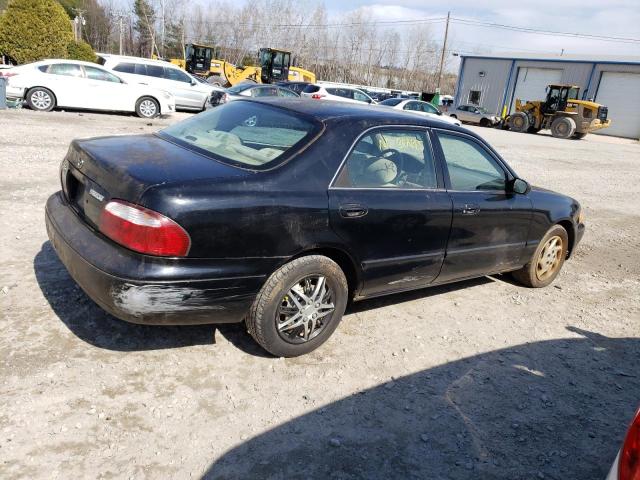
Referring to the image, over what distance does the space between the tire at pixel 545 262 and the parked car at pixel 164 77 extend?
581 inches

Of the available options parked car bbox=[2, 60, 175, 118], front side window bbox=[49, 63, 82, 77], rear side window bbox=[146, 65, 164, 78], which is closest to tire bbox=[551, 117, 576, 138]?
rear side window bbox=[146, 65, 164, 78]

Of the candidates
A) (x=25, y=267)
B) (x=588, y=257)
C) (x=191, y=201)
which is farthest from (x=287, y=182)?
(x=588, y=257)

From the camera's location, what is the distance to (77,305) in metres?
3.70

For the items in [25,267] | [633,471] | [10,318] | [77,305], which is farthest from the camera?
[25,267]

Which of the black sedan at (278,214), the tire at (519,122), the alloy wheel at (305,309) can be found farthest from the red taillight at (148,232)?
the tire at (519,122)

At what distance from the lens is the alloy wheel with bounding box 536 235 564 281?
5.16 metres

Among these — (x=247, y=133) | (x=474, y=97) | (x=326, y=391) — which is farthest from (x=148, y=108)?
(x=474, y=97)

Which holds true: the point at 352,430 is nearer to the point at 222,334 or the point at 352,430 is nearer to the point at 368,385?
the point at 368,385

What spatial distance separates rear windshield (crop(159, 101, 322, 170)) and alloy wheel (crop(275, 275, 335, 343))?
81cm

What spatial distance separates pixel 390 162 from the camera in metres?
3.80

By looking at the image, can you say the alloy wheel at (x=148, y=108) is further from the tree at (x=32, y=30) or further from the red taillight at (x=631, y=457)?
the red taillight at (x=631, y=457)

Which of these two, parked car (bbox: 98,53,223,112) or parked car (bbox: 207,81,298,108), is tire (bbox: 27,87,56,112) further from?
parked car (bbox: 207,81,298,108)

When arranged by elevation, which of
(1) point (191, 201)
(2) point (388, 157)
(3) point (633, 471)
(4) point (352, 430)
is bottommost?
(4) point (352, 430)

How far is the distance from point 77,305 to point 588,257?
6041mm
